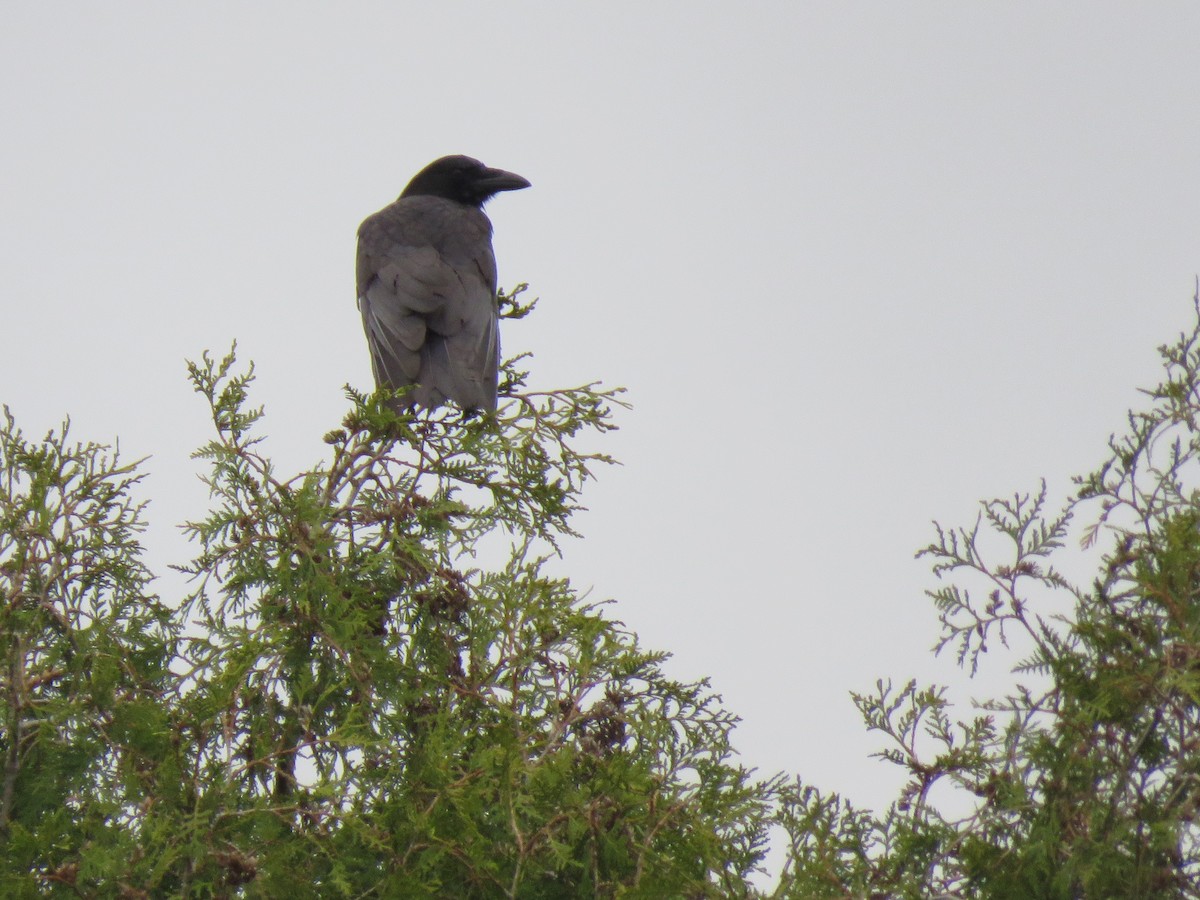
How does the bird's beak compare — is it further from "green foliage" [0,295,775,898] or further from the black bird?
"green foliage" [0,295,775,898]

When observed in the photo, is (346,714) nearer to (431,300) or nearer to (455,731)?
(455,731)

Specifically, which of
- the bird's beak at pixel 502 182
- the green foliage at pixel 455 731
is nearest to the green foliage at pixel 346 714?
the green foliage at pixel 455 731

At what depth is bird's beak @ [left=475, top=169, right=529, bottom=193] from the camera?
929 centimetres

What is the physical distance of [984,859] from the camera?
10.7 feet

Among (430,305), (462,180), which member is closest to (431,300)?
(430,305)

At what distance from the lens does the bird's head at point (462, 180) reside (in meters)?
9.35

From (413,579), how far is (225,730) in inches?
33.8

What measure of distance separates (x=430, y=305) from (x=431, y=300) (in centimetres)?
6

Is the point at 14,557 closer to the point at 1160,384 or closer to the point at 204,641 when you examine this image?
the point at 204,641

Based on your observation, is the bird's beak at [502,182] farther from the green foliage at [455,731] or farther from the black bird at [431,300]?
the green foliage at [455,731]

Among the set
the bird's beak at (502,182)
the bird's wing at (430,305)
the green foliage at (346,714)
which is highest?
the bird's beak at (502,182)

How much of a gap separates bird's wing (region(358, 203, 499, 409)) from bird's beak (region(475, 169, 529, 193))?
91cm

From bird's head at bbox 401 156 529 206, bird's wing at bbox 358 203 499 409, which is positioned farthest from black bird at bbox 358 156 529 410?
bird's head at bbox 401 156 529 206

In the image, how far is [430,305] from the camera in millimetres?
6816
